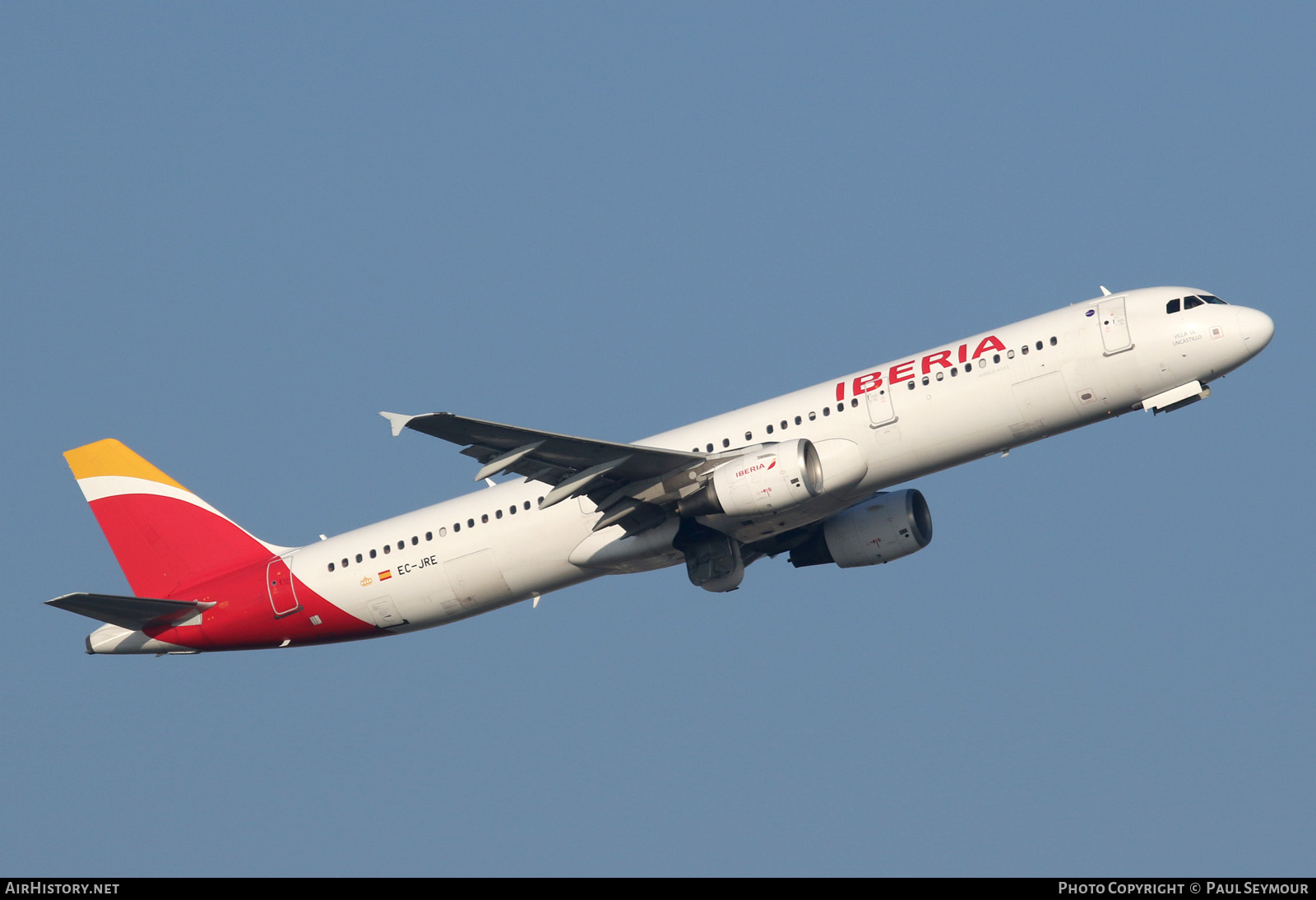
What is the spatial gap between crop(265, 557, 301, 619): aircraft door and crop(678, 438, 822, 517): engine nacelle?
14312 millimetres

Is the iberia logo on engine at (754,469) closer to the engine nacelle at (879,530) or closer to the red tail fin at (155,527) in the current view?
the engine nacelle at (879,530)

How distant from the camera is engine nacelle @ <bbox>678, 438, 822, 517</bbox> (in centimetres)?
3912

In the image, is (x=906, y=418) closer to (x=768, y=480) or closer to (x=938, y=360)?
(x=938, y=360)

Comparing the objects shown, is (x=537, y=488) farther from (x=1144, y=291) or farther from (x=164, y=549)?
(x=1144, y=291)

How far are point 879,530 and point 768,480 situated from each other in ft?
25.4

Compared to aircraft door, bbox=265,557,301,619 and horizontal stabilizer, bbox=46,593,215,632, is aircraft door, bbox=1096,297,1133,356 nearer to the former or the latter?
aircraft door, bbox=265,557,301,619

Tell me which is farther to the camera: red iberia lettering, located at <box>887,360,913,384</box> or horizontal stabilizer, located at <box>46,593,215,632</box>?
horizontal stabilizer, located at <box>46,593,215,632</box>

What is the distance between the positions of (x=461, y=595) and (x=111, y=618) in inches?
438

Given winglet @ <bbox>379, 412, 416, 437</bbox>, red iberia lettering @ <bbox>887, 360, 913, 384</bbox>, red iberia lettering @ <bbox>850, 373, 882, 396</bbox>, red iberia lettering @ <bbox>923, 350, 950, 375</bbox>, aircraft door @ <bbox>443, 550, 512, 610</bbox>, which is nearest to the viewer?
winglet @ <bbox>379, 412, 416, 437</bbox>

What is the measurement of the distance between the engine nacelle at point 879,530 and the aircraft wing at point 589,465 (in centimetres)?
690

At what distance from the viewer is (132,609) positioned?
149ft

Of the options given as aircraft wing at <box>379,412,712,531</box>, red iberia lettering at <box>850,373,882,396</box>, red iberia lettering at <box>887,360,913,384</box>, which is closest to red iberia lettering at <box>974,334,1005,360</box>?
red iberia lettering at <box>887,360,913,384</box>

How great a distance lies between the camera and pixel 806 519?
4184 centimetres
